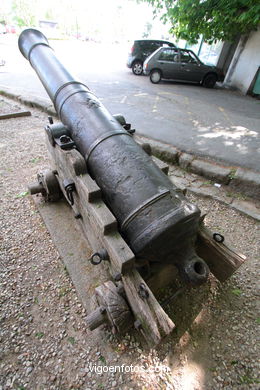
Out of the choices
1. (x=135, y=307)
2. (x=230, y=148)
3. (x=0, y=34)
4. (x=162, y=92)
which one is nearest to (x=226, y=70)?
(x=162, y=92)

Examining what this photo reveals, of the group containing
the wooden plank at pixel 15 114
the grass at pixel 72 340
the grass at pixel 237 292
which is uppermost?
the grass at pixel 237 292

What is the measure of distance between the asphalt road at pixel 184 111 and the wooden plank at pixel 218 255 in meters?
2.68

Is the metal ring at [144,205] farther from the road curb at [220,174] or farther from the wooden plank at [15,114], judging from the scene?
the wooden plank at [15,114]

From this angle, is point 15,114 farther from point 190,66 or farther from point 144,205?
point 190,66

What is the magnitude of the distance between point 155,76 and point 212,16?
3071mm

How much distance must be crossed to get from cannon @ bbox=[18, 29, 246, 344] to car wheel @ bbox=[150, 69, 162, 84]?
957 cm

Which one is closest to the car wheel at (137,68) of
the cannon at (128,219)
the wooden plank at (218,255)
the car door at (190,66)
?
the car door at (190,66)

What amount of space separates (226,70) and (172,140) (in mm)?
10448

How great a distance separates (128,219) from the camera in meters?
1.55

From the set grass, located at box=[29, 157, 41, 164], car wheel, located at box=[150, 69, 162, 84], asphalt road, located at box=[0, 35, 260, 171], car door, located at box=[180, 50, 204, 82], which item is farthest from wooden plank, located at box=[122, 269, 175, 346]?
car door, located at box=[180, 50, 204, 82]

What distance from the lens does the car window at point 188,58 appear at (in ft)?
33.2

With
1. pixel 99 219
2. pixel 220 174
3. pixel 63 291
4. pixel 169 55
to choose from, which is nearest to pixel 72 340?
pixel 63 291

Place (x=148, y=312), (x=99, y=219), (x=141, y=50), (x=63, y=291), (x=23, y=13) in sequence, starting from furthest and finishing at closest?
1. (x=23, y=13)
2. (x=141, y=50)
3. (x=63, y=291)
4. (x=99, y=219)
5. (x=148, y=312)

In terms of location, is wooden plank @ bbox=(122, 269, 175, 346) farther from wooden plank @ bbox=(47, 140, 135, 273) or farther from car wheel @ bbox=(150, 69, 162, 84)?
car wheel @ bbox=(150, 69, 162, 84)
